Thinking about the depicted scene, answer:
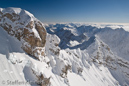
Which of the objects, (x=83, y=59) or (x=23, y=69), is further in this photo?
(x=83, y=59)

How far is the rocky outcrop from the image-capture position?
2358cm

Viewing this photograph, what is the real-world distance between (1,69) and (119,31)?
13188 cm

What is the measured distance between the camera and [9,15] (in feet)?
83.6

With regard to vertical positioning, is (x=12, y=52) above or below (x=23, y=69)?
above

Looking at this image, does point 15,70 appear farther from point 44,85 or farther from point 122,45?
point 122,45

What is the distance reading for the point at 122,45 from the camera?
9469 centimetres

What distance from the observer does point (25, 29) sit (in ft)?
77.6

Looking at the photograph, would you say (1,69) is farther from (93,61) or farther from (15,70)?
(93,61)

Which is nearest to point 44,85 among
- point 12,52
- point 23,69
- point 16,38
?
point 23,69

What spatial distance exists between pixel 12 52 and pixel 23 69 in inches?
201

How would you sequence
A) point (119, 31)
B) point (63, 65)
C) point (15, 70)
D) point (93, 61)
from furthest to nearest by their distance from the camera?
1. point (119, 31)
2. point (93, 61)
3. point (63, 65)
4. point (15, 70)

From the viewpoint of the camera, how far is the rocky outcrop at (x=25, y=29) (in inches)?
928

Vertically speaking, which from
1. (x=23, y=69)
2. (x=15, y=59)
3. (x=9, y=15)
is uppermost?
(x=9, y=15)

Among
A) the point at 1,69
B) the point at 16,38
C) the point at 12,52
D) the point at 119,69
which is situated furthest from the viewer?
the point at 119,69
